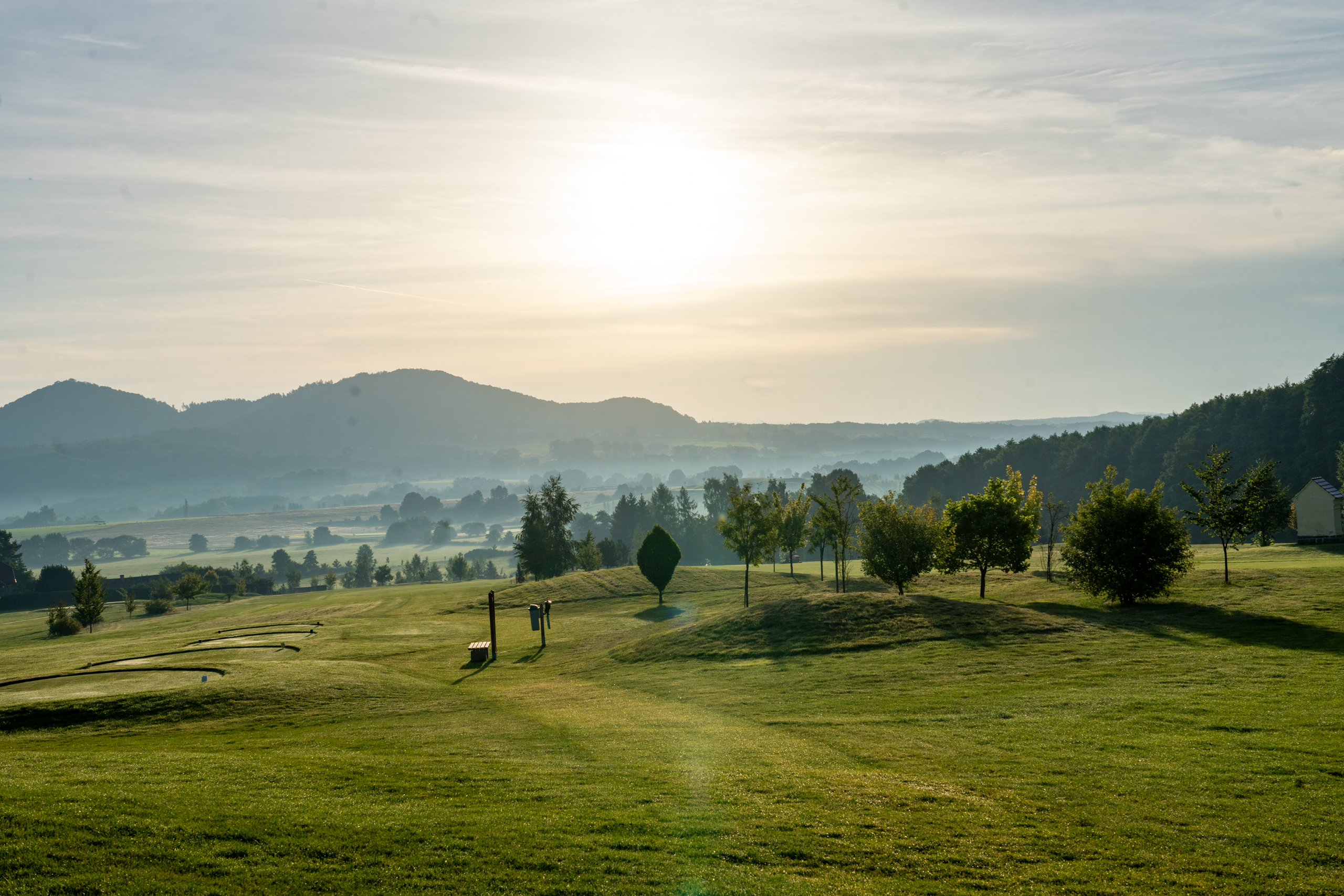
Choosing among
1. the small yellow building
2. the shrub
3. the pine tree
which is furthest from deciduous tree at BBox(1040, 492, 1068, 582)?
the shrub

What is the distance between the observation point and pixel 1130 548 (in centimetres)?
4288

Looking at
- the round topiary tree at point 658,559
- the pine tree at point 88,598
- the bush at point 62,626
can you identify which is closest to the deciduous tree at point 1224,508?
the round topiary tree at point 658,559

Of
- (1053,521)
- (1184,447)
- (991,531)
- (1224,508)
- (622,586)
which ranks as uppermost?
(1184,447)

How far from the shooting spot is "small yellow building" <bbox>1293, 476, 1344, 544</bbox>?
64.6 meters

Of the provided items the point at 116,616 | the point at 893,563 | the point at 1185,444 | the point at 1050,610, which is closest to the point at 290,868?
the point at 1050,610

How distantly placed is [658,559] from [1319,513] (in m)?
58.7

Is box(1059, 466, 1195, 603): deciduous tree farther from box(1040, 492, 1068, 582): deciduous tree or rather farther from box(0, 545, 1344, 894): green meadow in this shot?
box(1040, 492, 1068, 582): deciduous tree

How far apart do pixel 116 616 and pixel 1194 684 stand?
110m

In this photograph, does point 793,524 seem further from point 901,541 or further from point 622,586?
point 622,586

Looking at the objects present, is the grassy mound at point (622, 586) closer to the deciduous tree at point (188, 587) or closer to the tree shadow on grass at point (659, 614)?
the tree shadow on grass at point (659, 614)

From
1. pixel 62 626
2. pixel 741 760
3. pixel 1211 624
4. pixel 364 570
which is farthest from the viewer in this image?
pixel 364 570

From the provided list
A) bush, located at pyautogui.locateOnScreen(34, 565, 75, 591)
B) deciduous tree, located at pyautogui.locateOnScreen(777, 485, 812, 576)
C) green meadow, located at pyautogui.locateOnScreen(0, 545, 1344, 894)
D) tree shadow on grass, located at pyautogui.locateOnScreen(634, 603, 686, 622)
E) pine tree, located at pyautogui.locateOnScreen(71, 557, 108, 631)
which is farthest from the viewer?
bush, located at pyautogui.locateOnScreen(34, 565, 75, 591)

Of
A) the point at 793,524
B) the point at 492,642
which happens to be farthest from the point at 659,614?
the point at 492,642

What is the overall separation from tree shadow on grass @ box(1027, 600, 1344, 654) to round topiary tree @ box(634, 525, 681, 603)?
121 feet
